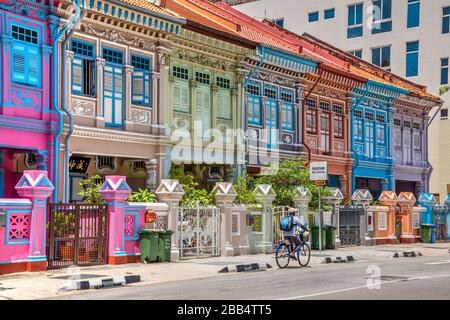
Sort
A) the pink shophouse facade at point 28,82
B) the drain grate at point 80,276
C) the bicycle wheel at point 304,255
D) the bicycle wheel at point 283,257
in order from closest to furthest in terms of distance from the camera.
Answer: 1. the drain grate at point 80,276
2. the bicycle wheel at point 283,257
3. the pink shophouse facade at point 28,82
4. the bicycle wheel at point 304,255

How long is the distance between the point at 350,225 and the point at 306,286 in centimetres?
1525

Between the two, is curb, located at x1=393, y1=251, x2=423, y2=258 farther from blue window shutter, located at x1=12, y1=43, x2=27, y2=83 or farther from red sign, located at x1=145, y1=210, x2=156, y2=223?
blue window shutter, located at x1=12, y1=43, x2=27, y2=83

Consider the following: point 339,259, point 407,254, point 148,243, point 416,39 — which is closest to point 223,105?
point 339,259

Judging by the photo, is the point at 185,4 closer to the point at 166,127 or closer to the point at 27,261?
the point at 166,127

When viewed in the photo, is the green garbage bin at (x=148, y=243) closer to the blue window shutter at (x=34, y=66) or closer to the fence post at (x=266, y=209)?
the blue window shutter at (x=34, y=66)

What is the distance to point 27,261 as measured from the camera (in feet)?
56.9

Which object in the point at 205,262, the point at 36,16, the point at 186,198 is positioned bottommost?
the point at 205,262

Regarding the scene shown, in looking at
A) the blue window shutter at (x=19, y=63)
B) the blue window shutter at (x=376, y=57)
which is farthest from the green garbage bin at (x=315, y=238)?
the blue window shutter at (x=376, y=57)

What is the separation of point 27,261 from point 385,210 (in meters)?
17.9

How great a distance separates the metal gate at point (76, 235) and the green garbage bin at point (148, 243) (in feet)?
4.02

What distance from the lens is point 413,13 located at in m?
47.4

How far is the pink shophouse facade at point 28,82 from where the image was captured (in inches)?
797
